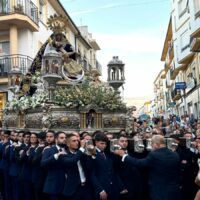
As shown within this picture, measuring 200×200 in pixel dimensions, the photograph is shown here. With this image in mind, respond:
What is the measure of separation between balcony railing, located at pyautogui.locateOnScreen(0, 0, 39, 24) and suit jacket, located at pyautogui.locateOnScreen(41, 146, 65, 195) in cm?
1614

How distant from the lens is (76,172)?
5496mm

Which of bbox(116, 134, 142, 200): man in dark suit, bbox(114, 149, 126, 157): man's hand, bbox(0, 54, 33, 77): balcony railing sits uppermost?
bbox(0, 54, 33, 77): balcony railing

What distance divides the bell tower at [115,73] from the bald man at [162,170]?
7906 mm

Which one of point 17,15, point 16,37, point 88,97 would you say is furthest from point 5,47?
point 88,97

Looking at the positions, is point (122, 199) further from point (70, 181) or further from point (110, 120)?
point (110, 120)

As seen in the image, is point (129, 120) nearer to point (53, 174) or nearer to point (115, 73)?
point (115, 73)

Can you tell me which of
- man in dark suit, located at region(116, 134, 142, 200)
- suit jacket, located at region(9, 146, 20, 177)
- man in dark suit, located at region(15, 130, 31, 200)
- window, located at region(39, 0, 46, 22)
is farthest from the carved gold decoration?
window, located at region(39, 0, 46, 22)

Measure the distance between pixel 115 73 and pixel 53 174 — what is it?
8.10 metres

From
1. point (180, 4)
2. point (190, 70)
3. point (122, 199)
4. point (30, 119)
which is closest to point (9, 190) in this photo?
point (122, 199)

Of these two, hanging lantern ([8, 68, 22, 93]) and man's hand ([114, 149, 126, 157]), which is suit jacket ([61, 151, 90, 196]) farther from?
hanging lantern ([8, 68, 22, 93])

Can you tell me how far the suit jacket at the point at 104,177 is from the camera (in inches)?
215

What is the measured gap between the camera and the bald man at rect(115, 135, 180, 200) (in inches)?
211

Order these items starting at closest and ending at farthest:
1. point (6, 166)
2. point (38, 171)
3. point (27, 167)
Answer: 1. point (38, 171)
2. point (27, 167)
3. point (6, 166)

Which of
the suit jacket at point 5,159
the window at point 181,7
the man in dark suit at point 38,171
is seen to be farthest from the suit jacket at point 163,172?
the window at point 181,7
